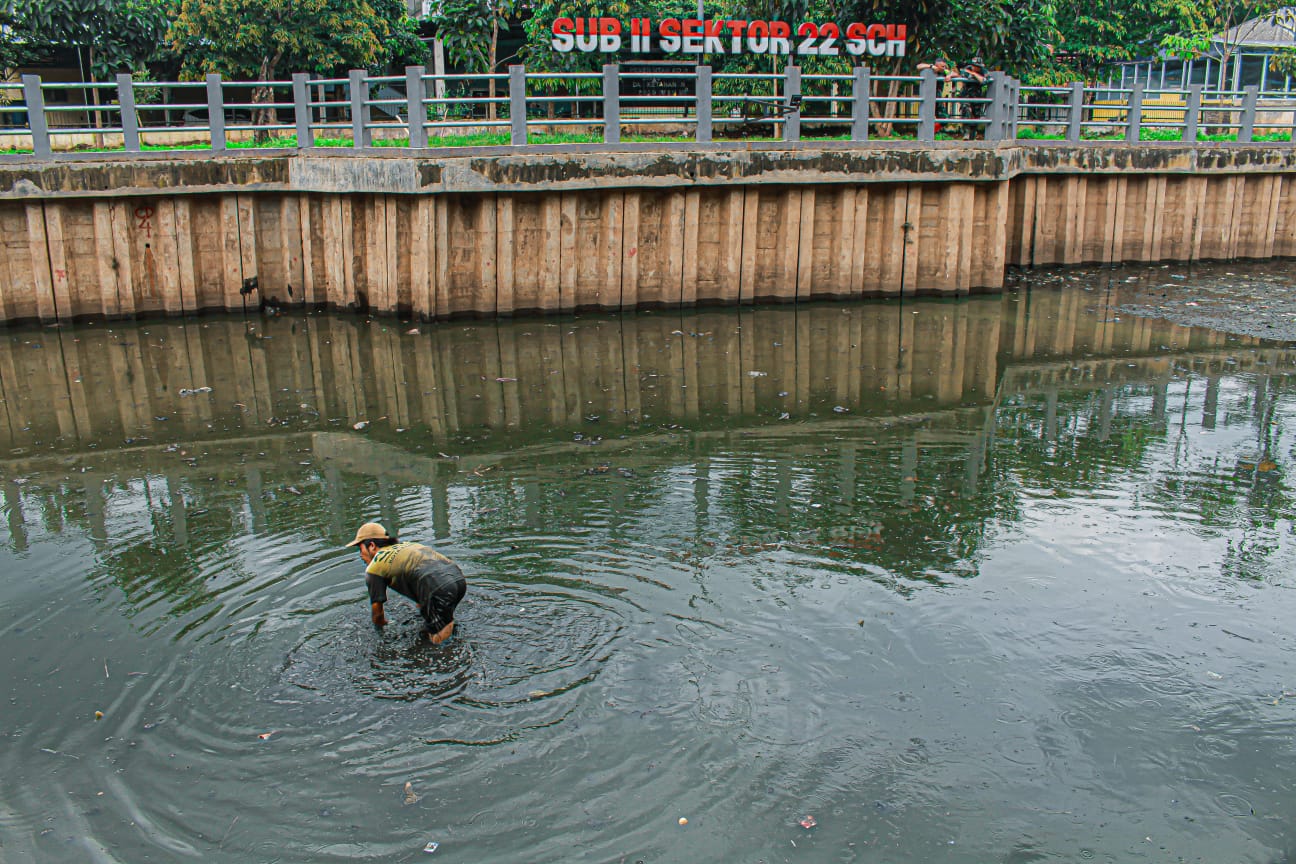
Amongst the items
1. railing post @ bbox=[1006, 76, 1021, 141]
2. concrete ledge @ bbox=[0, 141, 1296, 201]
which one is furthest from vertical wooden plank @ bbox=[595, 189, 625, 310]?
railing post @ bbox=[1006, 76, 1021, 141]

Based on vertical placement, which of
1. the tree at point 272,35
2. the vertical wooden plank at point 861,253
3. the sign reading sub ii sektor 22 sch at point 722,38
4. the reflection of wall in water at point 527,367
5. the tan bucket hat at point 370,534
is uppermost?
the tree at point 272,35

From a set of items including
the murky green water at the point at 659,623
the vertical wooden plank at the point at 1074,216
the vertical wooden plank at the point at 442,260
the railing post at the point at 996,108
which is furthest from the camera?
the vertical wooden plank at the point at 1074,216

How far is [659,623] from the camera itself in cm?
677

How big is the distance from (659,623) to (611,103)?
10.5 m

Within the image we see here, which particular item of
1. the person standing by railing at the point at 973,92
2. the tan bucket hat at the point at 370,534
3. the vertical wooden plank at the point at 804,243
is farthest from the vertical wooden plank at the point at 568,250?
the tan bucket hat at the point at 370,534

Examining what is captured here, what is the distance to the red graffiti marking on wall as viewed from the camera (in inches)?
623

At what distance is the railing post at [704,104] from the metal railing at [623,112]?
2 cm

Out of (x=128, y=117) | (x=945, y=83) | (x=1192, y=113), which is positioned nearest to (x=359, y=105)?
(x=128, y=117)

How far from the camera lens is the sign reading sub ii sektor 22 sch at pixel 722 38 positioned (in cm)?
1898

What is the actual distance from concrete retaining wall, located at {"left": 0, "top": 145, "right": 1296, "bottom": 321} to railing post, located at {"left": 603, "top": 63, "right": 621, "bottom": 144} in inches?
13.4

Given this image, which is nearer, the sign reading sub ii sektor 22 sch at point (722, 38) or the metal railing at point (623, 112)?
the metal railing at point (623, 112)

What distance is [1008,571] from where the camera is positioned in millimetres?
7570

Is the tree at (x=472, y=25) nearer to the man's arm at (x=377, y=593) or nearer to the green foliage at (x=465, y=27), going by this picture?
the green foliage at (x=465, y=27)

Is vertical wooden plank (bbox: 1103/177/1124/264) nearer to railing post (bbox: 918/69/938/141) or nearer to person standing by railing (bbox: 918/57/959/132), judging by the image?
person standing by railing (bbox: 918/57/959/132)
